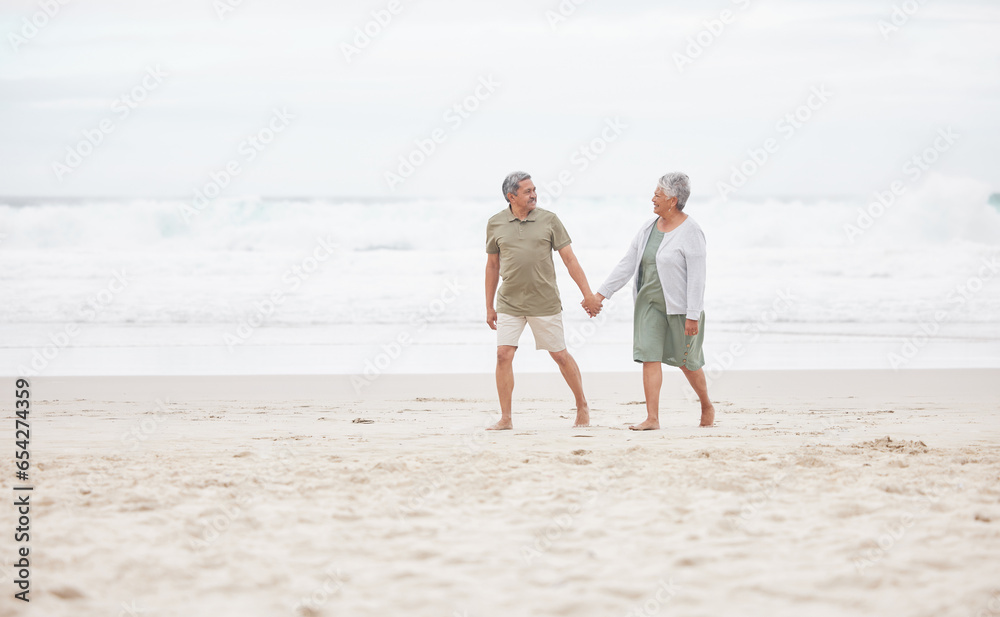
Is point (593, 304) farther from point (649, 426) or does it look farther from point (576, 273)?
point (649, 426)

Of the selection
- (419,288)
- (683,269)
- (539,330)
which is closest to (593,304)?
(539,330)

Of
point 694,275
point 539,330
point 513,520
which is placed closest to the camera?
point 513,520

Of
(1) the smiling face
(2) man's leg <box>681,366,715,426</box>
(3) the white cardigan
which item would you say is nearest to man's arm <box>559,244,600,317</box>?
(3) the white cardigan

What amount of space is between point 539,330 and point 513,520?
2573mm

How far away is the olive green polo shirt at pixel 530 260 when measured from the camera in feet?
19.1

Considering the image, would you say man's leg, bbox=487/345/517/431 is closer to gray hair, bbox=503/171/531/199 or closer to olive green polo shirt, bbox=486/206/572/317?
olive green polo shirt, bbox=486/206/572/317

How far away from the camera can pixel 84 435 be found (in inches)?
223

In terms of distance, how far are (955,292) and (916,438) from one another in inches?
457

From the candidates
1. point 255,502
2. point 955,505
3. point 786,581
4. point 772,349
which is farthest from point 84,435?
point 772,349

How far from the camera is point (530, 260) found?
19.1 ft

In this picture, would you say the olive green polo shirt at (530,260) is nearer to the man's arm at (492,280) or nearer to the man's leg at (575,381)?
the man's arm at (492,280)

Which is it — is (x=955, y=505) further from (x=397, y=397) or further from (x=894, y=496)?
(x=397, y=397)

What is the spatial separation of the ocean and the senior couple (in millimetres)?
3345

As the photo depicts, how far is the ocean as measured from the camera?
34.7 ft
